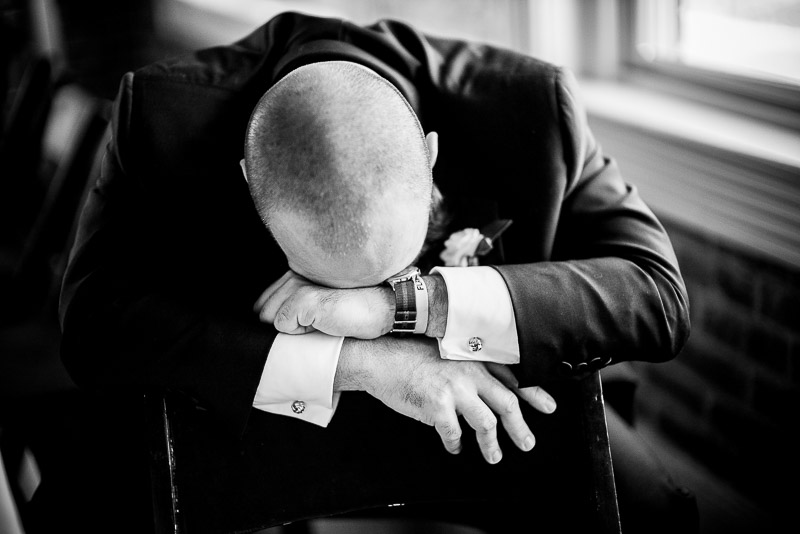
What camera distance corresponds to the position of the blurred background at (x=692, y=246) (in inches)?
68.1

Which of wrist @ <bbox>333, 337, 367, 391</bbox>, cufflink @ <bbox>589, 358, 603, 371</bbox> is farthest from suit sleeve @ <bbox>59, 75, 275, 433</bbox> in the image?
cufflink @ <bbox>589, 358, 603, 371</bbox>

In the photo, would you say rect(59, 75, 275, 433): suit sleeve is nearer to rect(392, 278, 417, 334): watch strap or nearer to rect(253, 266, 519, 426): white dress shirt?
rect(253, 266, 519, 426): white dress shirt

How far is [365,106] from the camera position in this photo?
3.16 ft

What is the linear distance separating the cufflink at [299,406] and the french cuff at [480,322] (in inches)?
8.1

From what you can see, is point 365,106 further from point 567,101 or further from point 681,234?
point 681,234

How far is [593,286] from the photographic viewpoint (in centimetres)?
114

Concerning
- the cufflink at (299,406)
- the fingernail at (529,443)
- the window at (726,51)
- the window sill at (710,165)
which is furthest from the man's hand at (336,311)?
the window at (726,51)

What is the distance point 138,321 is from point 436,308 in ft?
1.44

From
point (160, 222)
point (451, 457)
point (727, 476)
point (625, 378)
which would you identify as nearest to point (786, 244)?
point (625, 378)

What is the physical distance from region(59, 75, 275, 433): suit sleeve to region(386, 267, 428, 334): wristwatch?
19 cm

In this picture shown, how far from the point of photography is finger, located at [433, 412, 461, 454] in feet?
3.58

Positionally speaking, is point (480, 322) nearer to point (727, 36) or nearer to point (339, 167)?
point (339, 167)

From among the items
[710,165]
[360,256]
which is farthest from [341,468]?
[710,165]

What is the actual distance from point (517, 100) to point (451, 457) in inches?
22.8
